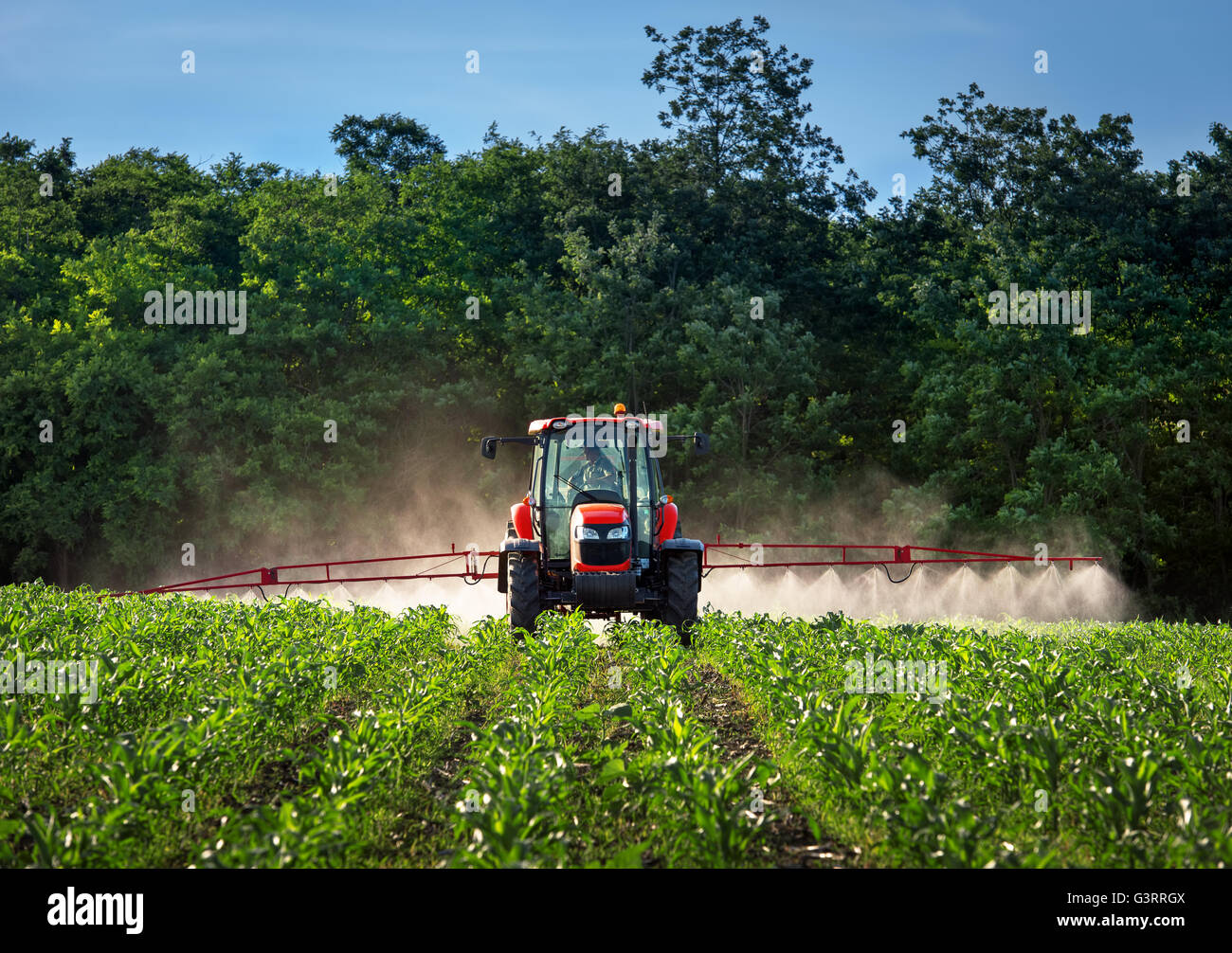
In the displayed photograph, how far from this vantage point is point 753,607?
842 inches

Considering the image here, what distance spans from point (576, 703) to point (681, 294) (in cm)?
2547

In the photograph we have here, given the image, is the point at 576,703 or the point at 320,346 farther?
the point at 320,346

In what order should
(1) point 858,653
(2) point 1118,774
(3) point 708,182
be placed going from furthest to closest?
(3) point 708,182, (1) point 858,653, (2) point 1118,774

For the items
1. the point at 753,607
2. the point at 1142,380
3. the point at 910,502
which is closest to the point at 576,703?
the point at 753,607

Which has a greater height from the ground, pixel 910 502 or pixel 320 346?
pixel 320 346

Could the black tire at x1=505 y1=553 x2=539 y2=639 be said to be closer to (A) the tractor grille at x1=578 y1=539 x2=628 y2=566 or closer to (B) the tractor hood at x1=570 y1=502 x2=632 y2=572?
(B) the tractor hood at x1=570 y1=502 x2=632 y2=572

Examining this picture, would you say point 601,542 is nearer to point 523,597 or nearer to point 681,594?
point 523,597

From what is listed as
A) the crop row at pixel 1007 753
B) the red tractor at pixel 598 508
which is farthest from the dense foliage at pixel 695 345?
the crop row at pixel 1007 753

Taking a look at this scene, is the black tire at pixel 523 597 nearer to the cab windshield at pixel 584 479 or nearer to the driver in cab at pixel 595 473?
the cab windshield at pixel 584 479

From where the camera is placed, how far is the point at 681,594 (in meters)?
12.8

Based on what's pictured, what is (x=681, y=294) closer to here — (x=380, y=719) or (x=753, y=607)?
(x=753, y=607)

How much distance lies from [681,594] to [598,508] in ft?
4.91

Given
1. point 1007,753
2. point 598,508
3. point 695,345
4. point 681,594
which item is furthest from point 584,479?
point 695,345

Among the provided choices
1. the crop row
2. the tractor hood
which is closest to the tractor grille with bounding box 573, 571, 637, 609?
the tractor hood
